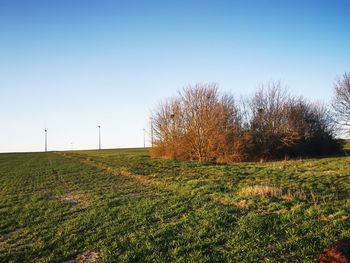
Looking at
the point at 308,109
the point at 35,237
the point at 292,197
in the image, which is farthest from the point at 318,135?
the point at 35,237

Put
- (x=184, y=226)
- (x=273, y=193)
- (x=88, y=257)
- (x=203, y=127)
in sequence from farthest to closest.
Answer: (x=203, y=127) < (x=273, y=193) < (x=184, y=226) < (x=88, y=257)

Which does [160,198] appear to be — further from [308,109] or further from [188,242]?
[308,109]

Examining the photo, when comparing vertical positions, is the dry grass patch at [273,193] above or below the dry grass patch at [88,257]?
above

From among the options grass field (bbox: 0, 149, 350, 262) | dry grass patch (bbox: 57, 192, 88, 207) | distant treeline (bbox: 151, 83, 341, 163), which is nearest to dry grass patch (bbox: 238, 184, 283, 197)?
grass field (bbox: 0, 149, 350, 262)

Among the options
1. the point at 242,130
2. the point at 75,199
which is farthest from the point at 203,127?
the point at 75,199

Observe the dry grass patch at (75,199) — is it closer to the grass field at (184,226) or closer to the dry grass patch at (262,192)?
the grass field at (184,226)

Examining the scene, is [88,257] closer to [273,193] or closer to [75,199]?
[273,193]

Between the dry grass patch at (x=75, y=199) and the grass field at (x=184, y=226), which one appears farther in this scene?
the dry grass patch at (x=75, y=199)

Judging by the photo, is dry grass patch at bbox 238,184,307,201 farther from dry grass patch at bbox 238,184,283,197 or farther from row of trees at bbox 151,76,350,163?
row of trees at bbox 151,76,350,163

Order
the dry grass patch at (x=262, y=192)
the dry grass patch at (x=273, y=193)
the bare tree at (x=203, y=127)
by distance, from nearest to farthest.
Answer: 1. the dry grass patch at (x=273, y=193)
2. the dry grass patch at (x=262, y=192)
3. the bare tree at (x=203, y=127)

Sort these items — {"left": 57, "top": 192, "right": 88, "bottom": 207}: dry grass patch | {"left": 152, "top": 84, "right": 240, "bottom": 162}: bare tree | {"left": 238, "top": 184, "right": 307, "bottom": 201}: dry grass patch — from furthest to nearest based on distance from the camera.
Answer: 1. {"left": 152, "top": 84, "right": 240, "bottom": 162}: bare tree
2. {"left": 57, "top": 192, "right": 88, "bottom": 207}: dry grass patch
3. {"left": 238, "top": 184, "right": 307, "bottom": 201}: dry grass patch

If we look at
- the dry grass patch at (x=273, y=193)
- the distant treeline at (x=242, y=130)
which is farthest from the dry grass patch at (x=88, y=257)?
the distant treeline at (x=242, y=130)

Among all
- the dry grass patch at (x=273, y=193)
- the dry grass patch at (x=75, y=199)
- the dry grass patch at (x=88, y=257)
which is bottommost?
the dry grass patch at (x=88, y=257)

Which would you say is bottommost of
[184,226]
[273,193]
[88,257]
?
[88,257]
